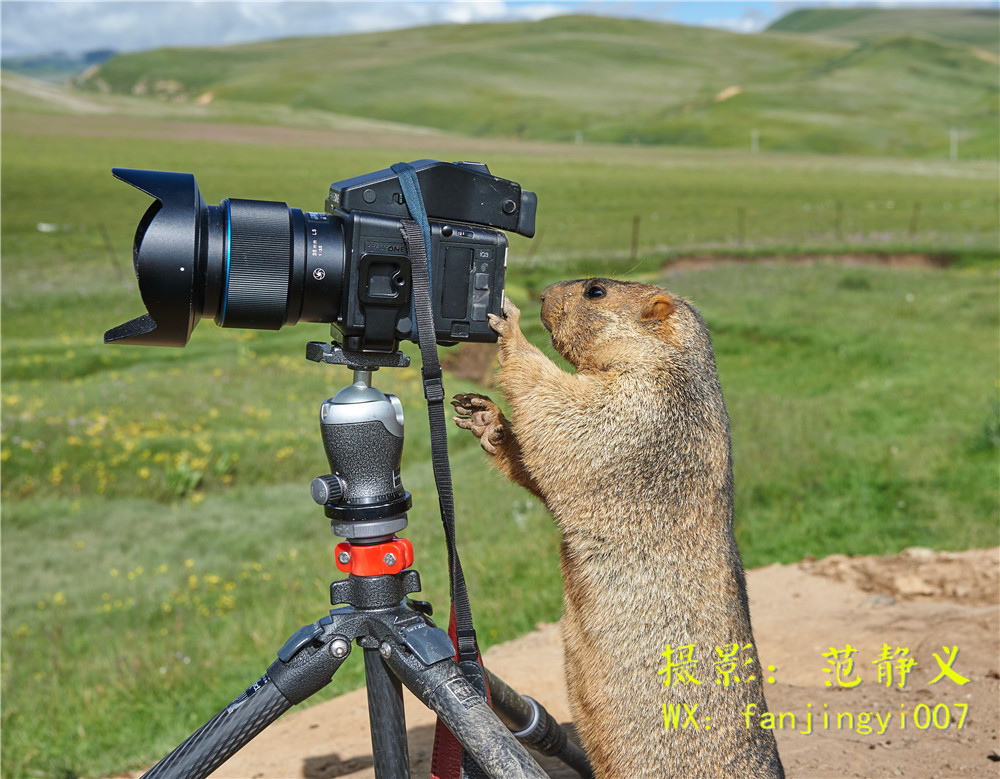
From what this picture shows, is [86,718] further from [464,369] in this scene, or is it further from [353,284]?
[464,369]

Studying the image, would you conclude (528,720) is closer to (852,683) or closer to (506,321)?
(506,321)

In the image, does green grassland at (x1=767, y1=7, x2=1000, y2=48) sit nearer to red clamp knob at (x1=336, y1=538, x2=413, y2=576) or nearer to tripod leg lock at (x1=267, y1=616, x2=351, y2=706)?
red clamp knob at (x1=336, y1=538, x2=413, y2=576)

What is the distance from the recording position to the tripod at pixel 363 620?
7.77 feet

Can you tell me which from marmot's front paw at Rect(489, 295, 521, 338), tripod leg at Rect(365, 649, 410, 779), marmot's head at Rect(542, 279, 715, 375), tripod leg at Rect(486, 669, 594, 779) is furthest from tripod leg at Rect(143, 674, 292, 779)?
marmot's head at Rect(542, 279, 715, 375)

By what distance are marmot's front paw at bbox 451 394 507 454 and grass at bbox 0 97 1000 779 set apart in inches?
82.0

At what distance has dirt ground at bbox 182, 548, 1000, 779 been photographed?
11.6ft

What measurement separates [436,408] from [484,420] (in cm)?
54

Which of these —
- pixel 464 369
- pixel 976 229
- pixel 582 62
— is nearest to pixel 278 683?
pixel 464 369

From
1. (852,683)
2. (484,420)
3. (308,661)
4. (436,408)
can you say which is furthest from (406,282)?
(852,683)

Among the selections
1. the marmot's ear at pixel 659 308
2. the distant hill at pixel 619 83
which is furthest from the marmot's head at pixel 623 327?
the distant hill at pixel 619 83

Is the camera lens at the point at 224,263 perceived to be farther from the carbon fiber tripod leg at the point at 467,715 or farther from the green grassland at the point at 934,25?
the green grassland at the point at 934,25

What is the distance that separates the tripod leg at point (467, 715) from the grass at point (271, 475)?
2.56 metres

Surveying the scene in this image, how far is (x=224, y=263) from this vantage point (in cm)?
241

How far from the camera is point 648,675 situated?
2.69 meters
